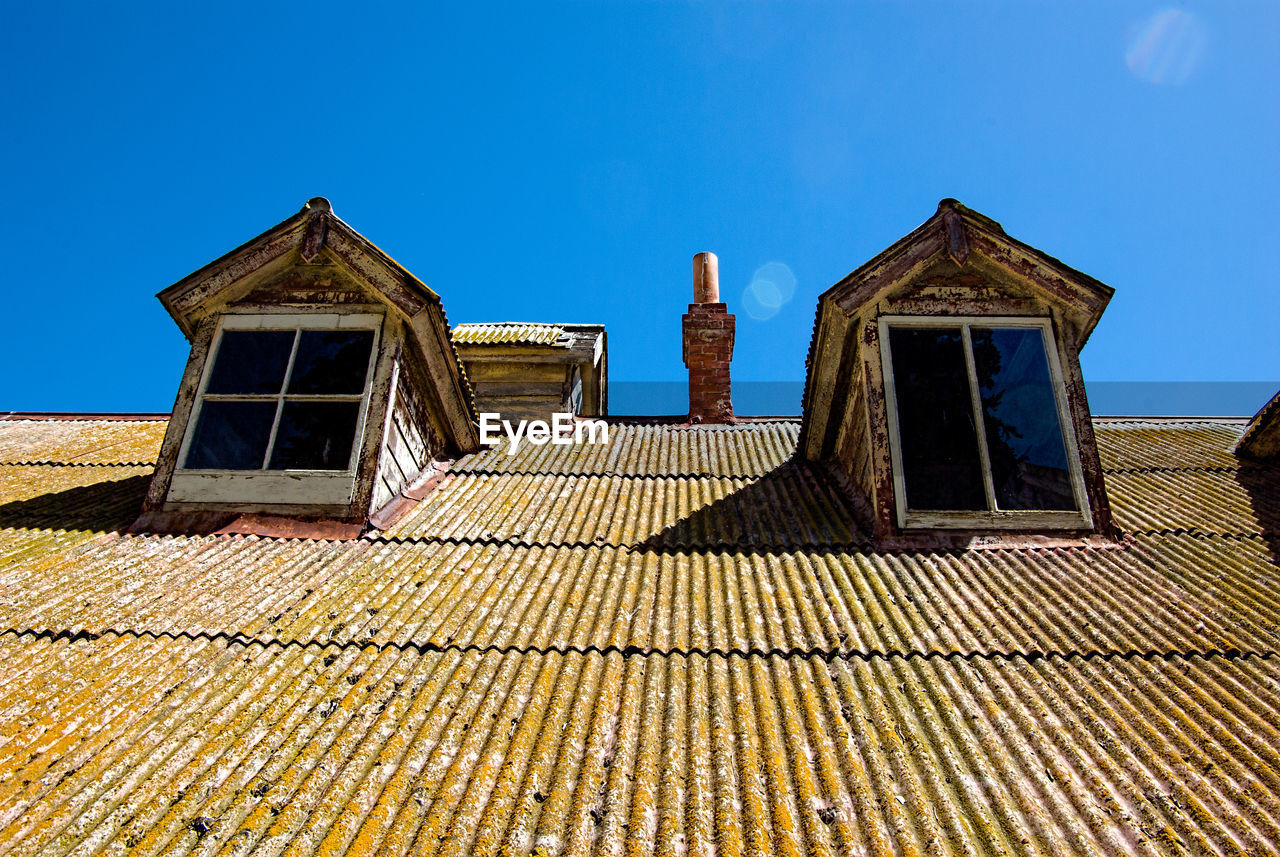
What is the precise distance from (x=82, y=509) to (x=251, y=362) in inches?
65.0

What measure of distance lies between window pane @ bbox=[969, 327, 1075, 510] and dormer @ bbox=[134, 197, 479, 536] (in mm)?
4560

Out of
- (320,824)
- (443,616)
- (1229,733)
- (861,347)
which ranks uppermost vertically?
(861,347)

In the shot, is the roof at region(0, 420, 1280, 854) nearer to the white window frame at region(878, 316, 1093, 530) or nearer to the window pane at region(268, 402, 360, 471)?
the white window frame at region(878, 316, 1093, 530)

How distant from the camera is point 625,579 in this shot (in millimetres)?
3795

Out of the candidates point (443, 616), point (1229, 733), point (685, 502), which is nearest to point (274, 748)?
point (443, 616)

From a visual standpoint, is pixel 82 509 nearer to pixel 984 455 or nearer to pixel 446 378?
pixel 446 378

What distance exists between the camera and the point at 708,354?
27.1 feet

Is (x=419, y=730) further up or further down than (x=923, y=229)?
further down

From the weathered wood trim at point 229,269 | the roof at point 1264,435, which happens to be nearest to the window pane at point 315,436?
the weathered wood trim at point 229,269

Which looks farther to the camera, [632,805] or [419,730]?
[419,730]

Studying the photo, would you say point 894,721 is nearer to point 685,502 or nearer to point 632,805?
point 632,805

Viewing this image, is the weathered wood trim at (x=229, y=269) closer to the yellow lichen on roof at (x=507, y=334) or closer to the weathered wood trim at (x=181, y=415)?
the weathered wood trim at (x=181, y=415)

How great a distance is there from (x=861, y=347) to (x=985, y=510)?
1541mm

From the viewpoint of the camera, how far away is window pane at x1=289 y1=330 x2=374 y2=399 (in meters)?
5.04
